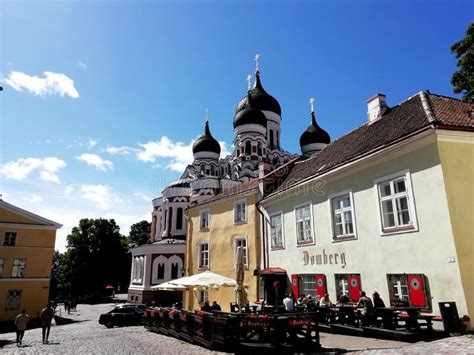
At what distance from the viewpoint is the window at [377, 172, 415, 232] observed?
41.5 ft

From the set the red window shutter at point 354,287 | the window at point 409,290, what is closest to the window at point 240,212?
the red window shutter at point 354,287

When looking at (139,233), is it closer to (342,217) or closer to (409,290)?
(342,217)

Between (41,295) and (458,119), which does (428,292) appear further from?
(41,295)

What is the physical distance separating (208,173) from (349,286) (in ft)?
122

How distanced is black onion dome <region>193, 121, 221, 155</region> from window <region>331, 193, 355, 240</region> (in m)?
37.0

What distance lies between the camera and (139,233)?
7712 centimetres

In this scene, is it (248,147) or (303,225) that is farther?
(248,147)

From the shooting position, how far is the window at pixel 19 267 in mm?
33094

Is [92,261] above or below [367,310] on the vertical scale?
above

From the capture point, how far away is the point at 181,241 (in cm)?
3984

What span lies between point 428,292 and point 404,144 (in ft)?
16.4

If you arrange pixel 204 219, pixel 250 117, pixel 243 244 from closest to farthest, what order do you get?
1. pixel 243 244
2. pixel 204 219
3. pixel 250 117

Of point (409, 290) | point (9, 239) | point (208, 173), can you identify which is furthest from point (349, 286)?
point (208, 173)

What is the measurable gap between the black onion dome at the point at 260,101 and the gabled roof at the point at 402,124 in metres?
32.8
